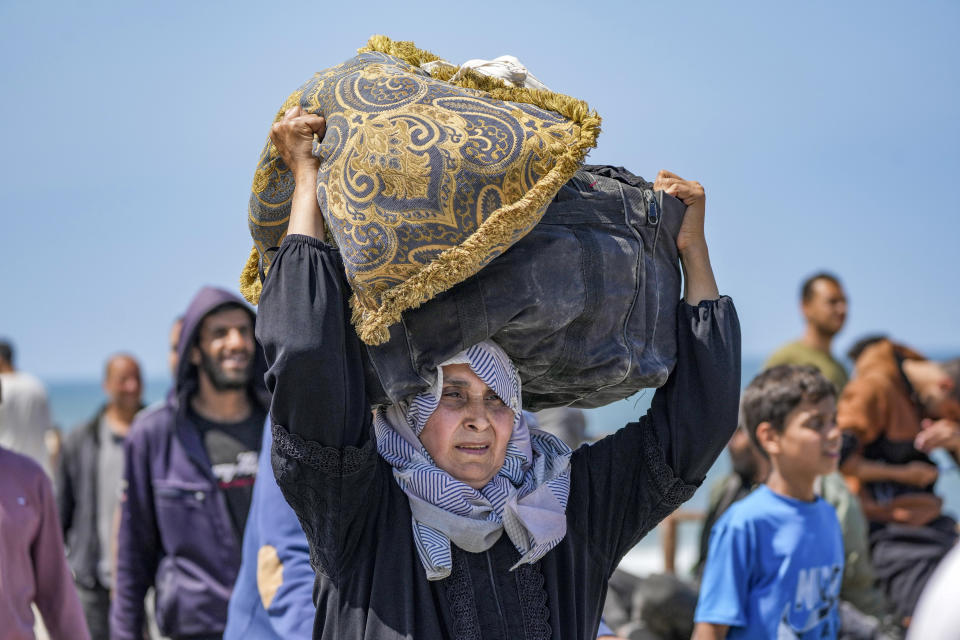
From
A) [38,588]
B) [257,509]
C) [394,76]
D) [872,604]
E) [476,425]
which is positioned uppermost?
[394,76]

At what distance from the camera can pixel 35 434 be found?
7766 millimetres

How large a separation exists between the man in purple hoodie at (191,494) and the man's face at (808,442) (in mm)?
2140

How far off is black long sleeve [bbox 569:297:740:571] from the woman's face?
273 mm

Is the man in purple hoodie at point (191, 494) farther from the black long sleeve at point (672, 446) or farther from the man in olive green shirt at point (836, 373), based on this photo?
the man in olive green shirt at point (836, 373)

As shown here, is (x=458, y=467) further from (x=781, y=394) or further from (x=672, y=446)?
(x=781, y=394)

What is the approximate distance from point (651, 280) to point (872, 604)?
3647 mm

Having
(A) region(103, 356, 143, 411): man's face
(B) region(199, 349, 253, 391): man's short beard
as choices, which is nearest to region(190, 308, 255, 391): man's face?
(B) region(199, 349, 253, 391): man's short beard

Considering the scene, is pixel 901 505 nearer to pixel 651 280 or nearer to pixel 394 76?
pixel 651 280

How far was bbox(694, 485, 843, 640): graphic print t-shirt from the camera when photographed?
364 centimetres

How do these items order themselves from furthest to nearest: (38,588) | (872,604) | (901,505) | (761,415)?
(901,505) → (872,604) → (761,415) → (38,588)

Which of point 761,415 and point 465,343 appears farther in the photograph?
point 761,415

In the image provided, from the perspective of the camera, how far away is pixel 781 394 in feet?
13.5

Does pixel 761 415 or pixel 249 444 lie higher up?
pixel 761 415

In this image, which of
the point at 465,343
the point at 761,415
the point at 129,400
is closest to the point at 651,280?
the point at 465,343
